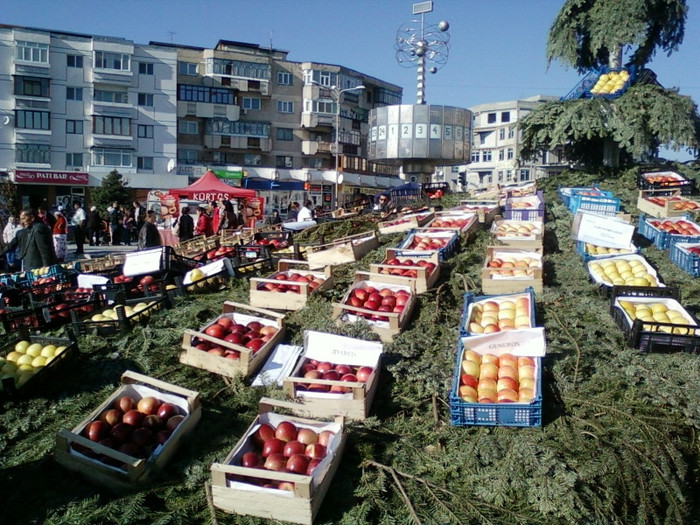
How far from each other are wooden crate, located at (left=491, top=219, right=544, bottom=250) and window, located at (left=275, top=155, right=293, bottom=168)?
164ft

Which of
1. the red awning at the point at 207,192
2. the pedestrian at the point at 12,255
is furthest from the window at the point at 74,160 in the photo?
the pedestrian at the point at 12,255

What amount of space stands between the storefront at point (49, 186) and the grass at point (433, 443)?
41.7 metres

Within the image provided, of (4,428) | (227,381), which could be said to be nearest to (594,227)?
(227,381)

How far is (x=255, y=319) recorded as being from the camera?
628 centimetres

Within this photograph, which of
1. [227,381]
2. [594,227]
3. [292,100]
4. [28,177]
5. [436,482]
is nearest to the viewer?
[436,482]

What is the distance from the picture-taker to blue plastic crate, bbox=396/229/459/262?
8.47 metres

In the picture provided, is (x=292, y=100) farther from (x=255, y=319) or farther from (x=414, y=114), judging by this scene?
(x=255, y=319)

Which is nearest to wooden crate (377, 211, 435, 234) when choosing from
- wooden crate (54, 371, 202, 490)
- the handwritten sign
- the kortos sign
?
the handwritten sign

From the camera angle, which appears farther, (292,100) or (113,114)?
(292,100)

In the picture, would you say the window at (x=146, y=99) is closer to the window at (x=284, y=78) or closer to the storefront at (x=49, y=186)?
the storefront at (x=49, y=186)

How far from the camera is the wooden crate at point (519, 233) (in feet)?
29.0

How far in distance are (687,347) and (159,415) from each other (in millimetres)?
4582

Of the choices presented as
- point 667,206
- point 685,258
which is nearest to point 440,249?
point 685,258

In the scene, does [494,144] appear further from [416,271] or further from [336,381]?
[336,381]
